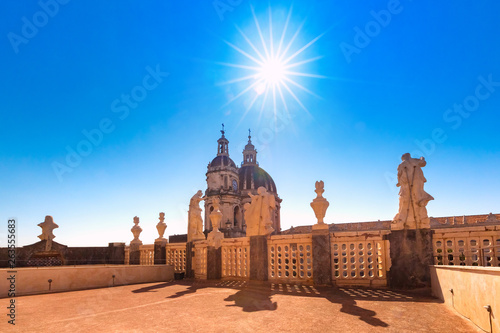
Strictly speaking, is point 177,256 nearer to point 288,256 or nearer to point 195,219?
point 195,219

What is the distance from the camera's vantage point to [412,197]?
10.4 meters

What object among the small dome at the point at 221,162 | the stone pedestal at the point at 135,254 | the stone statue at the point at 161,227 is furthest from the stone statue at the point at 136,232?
the small dome at the point at 221,162

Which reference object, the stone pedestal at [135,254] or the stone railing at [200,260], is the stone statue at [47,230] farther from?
the stone railing at [200,260]

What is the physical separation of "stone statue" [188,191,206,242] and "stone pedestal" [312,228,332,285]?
23.5ft

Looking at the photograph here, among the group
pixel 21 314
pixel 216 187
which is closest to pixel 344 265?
pixel 21 314

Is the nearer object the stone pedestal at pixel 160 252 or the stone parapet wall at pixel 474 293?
the stone parapet wall at pixel 474 293

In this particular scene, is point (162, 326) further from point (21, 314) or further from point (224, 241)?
point (224, 241)

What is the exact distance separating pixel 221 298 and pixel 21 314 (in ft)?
14.9

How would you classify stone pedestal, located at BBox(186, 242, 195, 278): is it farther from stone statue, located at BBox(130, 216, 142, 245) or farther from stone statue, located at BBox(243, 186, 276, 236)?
stone statue, located at BBox(243, 186, 276, 236)

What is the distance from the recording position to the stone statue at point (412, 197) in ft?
33.6

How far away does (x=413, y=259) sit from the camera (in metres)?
10.1

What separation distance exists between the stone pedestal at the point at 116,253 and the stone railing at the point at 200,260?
5138 mm

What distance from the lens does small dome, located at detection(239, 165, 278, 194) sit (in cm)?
5788

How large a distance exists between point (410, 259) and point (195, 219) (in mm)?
10430
